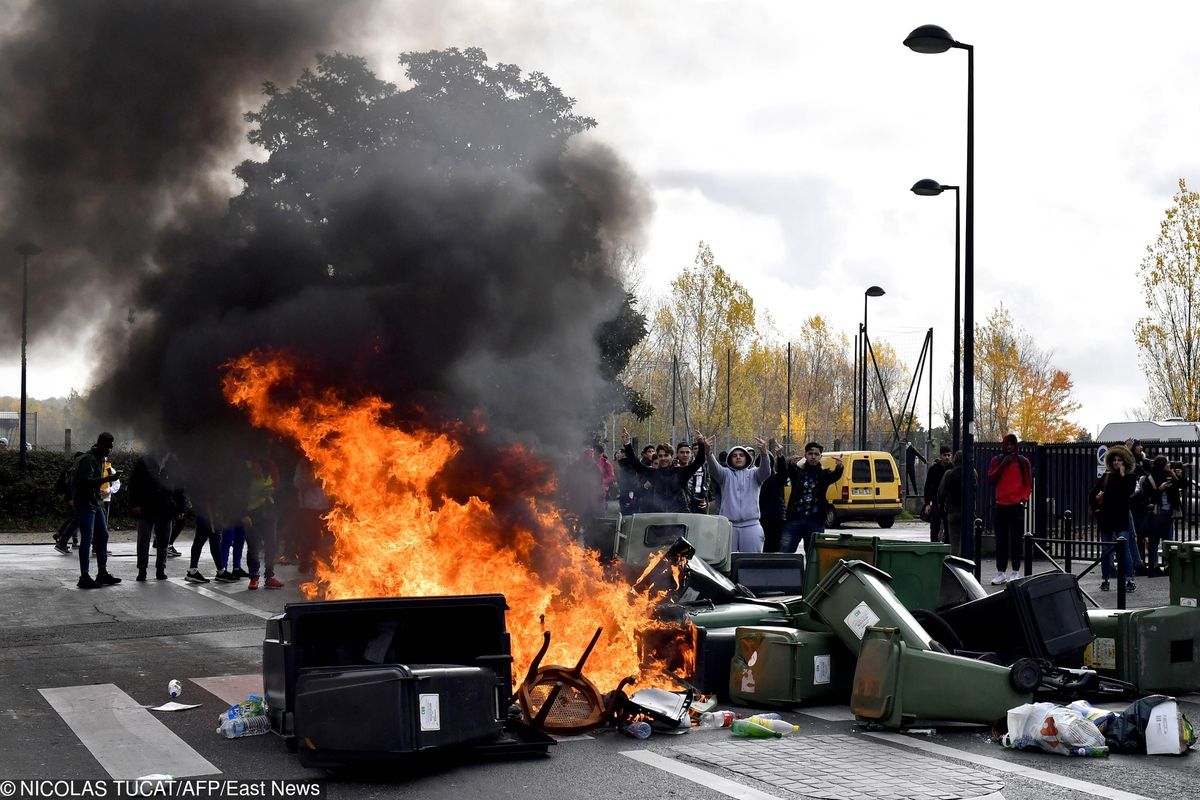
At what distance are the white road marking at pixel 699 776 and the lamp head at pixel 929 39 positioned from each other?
1131cm

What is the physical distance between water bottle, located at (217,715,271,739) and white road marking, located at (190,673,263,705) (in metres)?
0.90

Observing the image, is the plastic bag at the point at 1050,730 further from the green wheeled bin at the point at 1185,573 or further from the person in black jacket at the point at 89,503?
the person in black jacket at the point at 89,503

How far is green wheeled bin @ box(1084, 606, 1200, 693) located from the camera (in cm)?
827

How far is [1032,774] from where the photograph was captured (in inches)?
236

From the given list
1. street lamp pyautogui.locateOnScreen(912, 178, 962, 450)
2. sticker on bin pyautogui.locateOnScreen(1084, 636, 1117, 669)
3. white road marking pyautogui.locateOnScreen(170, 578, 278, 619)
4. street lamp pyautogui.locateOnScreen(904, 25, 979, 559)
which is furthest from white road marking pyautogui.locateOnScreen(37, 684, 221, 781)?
street lamp pyautogui.locateOnScreen(912, 178, 962, 450)

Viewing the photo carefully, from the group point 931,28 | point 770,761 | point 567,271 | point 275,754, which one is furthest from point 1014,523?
point 275,754

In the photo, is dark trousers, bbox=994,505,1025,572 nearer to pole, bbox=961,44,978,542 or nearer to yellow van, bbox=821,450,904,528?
pole, bbox=961,44,978,542

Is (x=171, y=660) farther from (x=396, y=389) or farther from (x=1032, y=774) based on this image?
(x=1032, y=774)

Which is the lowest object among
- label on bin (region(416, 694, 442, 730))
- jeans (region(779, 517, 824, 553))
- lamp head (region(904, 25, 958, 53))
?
label on bin (region(416, 694, 442, 730))

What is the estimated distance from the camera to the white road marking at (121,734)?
6.02 meters

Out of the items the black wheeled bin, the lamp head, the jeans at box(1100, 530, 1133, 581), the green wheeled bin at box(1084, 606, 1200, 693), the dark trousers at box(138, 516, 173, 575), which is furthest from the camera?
the lamp head

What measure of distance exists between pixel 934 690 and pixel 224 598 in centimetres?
849

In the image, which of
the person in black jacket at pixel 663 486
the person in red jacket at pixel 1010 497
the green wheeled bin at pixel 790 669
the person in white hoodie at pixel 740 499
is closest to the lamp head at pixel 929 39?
the person in red jacket at pixel 1010 497

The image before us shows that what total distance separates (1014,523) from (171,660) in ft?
33.1
